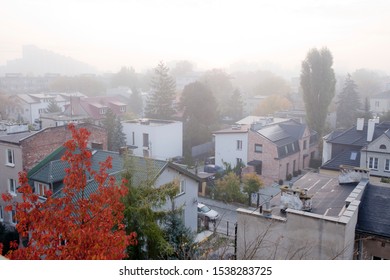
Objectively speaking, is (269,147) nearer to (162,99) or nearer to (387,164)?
(387,164)

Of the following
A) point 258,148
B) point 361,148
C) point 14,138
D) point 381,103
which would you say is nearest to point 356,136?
point 361,148

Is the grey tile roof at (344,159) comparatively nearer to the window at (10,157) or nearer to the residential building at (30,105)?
the window at (10,157)

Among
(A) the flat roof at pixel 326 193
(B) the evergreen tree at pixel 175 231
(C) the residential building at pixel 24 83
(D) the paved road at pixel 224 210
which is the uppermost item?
(C) the residential building at pixel 24 83

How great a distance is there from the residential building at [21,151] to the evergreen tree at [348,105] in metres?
5.55

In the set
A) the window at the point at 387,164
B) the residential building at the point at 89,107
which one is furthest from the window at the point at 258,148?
the residential building at the point at 89,107

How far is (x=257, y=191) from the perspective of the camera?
6.79 meters

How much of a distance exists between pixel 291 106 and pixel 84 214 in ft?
31.5

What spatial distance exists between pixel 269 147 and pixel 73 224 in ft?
19.4

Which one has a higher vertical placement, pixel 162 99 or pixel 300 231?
pixel 162 99

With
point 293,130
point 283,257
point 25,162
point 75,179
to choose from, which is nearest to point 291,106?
point 293,130

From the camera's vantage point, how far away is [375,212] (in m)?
3.39

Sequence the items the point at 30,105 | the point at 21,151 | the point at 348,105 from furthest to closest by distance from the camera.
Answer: the point at 30,105 < the point at 348,105 < the point at 21,151

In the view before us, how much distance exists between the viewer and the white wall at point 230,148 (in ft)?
27.1

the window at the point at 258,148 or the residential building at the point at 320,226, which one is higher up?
the residential building at the point at 320,226
